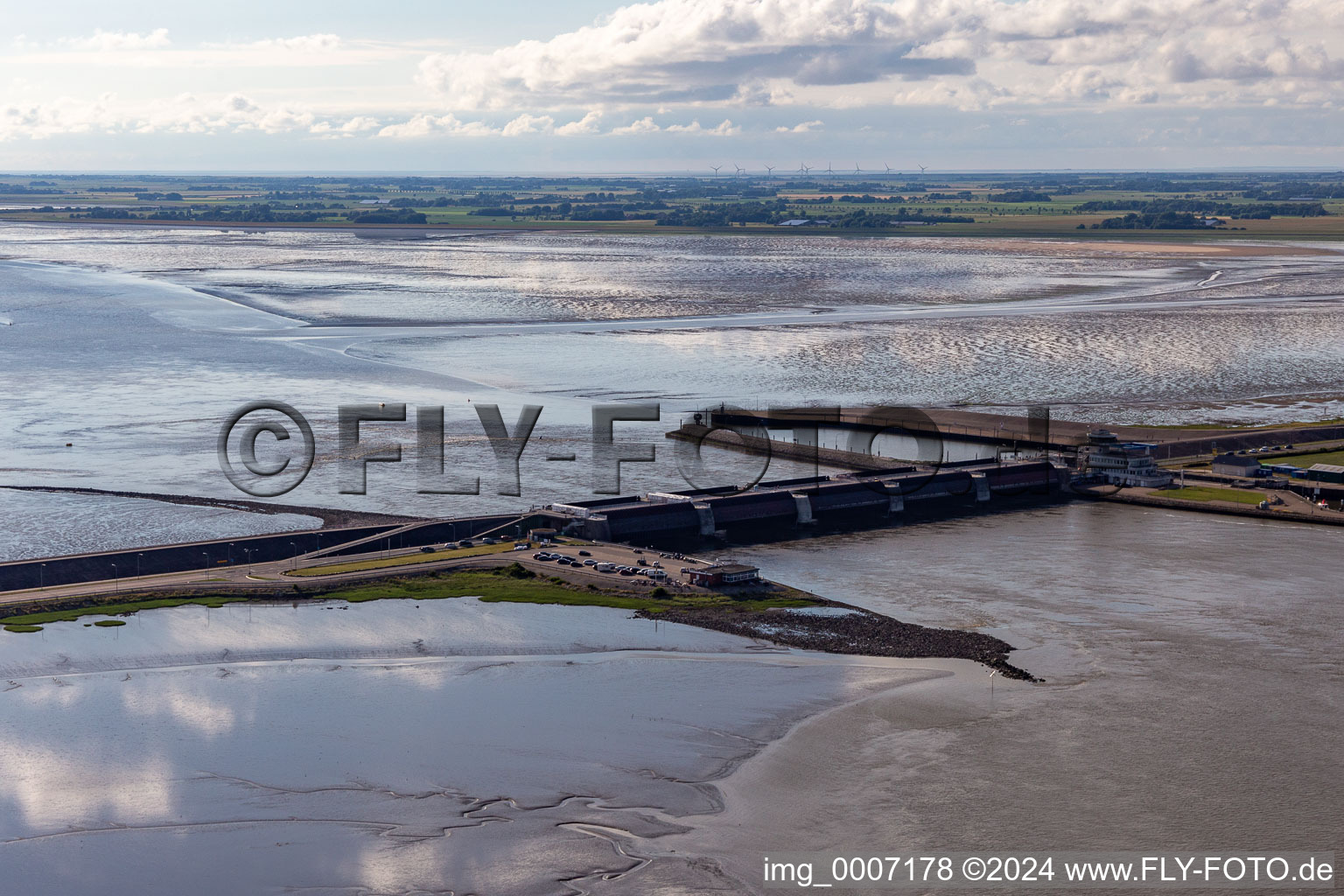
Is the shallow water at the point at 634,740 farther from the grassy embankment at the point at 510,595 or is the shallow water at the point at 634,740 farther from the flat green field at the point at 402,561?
the flat green field at the point at 402,561

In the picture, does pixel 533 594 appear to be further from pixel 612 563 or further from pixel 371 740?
pixel 371 740

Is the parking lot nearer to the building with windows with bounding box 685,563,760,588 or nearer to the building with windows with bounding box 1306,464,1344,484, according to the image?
the building with windows with bounding box 685,563,760,588

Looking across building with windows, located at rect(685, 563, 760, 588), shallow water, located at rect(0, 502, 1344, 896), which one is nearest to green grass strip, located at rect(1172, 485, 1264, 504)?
shallow water, located at rect(0, 502, 1344, 896)

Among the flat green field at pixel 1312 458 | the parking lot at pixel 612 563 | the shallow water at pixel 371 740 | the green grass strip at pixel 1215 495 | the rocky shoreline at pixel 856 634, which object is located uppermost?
the flat green field at pixel 1312 458

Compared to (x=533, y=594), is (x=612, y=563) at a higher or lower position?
higher

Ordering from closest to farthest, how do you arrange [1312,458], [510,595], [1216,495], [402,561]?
[510,595] < [402,561] < [1216,495] < [1312,458]

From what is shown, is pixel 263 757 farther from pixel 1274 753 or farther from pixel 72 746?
pixel 1274 753

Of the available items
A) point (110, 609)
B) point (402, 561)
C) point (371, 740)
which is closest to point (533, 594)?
point (402, 561)

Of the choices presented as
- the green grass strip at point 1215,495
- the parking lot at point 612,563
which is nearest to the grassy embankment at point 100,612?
the parking lot at point 612,563
